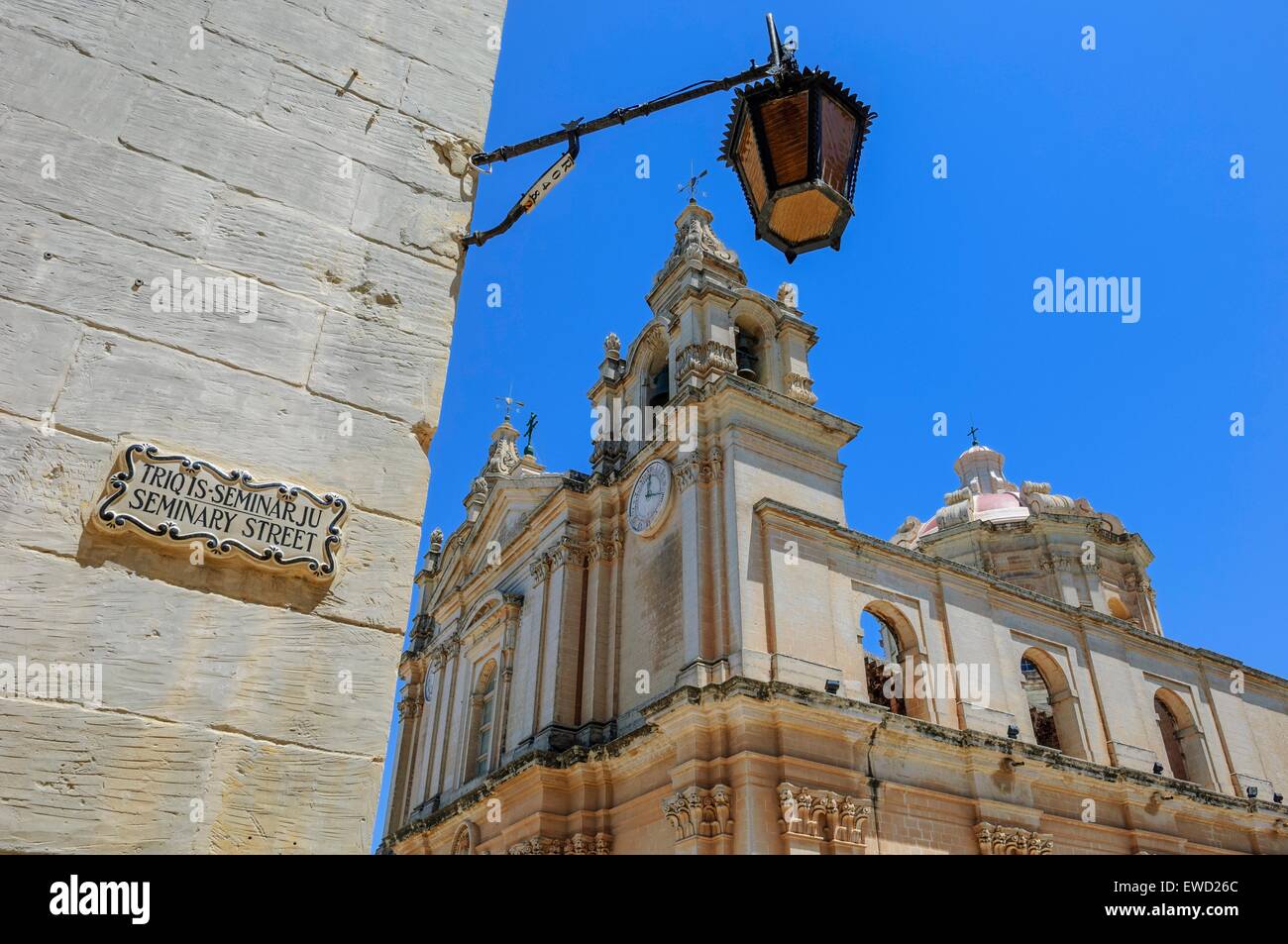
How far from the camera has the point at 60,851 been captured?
241cm

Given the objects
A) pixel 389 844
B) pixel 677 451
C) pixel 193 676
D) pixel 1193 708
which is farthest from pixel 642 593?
pixel 193 676

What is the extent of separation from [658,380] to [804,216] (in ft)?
54.7

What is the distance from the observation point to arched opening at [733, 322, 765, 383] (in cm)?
1959

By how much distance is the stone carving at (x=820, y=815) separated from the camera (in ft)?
42.5

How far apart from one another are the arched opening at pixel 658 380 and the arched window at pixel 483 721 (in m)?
7.13

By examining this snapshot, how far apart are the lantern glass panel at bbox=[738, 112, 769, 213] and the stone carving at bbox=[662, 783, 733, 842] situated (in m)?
10.3

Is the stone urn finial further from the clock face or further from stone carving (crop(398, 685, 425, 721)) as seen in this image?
stone carving (crop(398, 685, 425, 721))

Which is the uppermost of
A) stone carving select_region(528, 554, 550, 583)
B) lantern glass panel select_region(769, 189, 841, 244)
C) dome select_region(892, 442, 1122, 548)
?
dome select_region(892, 442, 1122, 548)

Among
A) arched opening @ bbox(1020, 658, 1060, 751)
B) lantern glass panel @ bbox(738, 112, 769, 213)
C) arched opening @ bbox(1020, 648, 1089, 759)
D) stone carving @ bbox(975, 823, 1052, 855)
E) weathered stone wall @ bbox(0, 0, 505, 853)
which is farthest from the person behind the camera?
arched opening @ bbox(1020, 658, 1060, 751)

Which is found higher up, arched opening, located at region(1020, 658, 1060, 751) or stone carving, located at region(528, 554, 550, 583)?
stone carving, located at region(528, 554, 550, 583)

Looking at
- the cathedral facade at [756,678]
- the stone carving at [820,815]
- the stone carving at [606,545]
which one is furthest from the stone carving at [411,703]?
the stone carving at [820,815]

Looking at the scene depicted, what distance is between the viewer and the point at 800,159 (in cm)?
459

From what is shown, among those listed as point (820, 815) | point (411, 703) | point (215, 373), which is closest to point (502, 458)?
point (411, 703)

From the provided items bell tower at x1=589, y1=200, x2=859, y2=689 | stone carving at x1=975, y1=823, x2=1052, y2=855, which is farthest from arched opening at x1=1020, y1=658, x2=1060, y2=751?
bell tower at x1=589, y1=200, x2=859, y2=689
